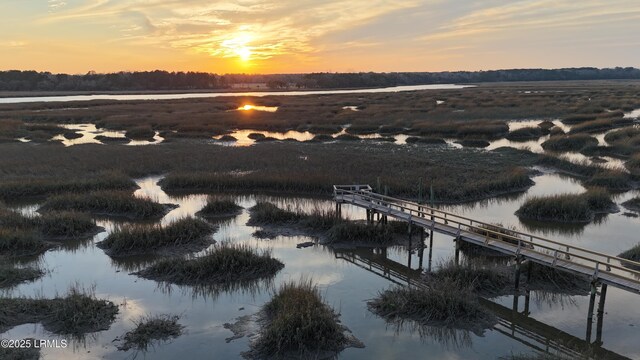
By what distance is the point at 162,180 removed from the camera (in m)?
30.9

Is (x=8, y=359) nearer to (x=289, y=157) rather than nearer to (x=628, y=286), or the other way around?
(x=628, y=286)

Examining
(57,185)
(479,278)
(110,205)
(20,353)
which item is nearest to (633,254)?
(479,278)

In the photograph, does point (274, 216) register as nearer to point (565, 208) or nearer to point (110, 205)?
point (110, 205)

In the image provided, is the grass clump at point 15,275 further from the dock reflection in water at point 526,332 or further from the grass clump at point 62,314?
the dock reflection in water at point 526,332

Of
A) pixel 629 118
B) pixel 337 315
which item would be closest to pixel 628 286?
pixel 337 315

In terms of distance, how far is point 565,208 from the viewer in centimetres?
2253

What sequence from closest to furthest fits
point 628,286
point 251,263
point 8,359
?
point 8,359 → point 628,286 → point 251,263

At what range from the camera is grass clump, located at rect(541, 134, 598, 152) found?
40.0 meters

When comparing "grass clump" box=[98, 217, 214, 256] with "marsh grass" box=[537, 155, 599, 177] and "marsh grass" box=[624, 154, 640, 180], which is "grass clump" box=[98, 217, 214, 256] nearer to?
"marsh grass" box=[537, 155, 599, 177]

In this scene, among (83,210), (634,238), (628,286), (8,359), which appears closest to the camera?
(8,359)

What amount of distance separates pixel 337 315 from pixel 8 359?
313 inches

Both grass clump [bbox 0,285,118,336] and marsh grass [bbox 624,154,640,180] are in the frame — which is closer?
grass clump [bbox 0,285,118,336]

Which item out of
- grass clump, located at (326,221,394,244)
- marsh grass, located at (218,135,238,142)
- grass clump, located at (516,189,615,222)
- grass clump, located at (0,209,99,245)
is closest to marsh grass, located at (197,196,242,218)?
grass clump, located at (0,209,99,245)

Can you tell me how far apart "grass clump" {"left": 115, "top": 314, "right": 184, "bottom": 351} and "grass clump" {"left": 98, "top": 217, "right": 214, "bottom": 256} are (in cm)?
625
